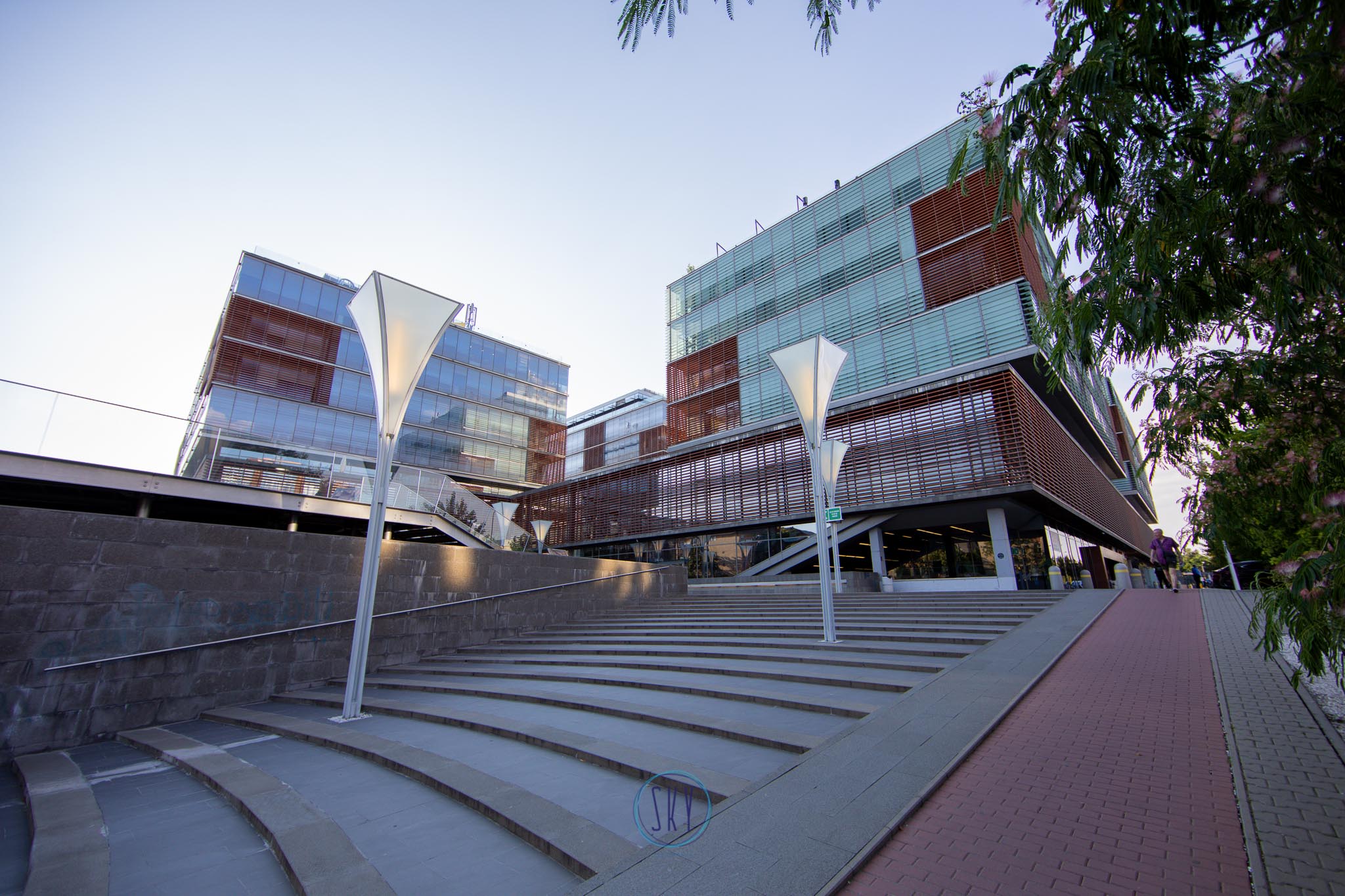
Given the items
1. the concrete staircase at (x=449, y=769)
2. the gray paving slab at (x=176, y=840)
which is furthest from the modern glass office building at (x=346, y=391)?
the gray paving slab at (x=176, y=840)

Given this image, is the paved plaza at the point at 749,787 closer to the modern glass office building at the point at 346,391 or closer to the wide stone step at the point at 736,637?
the wide stone step at the point at 736,637

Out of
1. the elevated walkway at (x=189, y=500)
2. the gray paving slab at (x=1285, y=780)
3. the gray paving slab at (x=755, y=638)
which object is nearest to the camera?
the gray paving slab at (x=1285, y=780)

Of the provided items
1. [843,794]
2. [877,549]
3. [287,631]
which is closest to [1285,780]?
[843,794]

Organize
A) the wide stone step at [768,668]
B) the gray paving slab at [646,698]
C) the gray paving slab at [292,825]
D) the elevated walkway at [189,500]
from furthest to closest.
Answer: the elevated walkway at [189,500] < the wide stone step at [768,668] < the gray paving slab at [646,698] < the gray paving slab at [292,825]

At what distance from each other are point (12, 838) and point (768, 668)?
7307 mm

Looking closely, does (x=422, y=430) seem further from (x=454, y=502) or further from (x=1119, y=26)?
(x=1119, y=26)

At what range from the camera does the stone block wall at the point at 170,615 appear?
6.99 m

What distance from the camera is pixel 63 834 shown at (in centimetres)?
401

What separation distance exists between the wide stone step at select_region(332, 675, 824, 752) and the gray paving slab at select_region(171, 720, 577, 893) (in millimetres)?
1926

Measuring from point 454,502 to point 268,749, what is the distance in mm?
11423

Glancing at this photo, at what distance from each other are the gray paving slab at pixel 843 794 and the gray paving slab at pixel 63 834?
3195 millimetres

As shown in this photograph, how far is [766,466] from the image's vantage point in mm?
27031

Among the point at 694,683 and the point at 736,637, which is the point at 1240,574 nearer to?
the point at 736,637

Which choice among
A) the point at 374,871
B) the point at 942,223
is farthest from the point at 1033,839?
the point at 942,223
